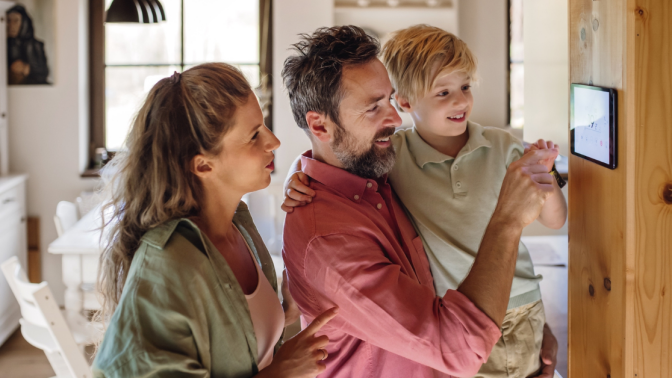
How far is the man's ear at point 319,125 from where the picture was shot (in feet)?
4.57

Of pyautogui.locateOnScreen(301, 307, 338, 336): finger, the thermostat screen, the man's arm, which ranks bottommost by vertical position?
pyautogui.locateOnScreen(301, 307, 338, 336): finger

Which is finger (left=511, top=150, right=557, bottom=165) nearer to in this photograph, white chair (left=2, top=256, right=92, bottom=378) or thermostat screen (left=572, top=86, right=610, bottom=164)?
thermostat screen (left=572, top=86, right=610, bottom=164)

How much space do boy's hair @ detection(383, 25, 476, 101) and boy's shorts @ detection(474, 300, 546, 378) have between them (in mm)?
564

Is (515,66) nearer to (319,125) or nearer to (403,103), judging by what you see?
→ (403,103)

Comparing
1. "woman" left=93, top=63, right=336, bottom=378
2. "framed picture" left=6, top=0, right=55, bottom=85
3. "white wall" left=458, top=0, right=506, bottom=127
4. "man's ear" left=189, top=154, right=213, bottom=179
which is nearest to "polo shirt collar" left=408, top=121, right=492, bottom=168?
"woman" left=93, top=63, right=336, bottom=378

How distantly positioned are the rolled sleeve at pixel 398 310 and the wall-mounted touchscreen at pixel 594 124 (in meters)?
0.35

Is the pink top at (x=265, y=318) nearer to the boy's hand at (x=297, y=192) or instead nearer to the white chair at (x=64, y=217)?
the boy's hand at (x=297, y=192)

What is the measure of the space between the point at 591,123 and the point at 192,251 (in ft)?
2.42

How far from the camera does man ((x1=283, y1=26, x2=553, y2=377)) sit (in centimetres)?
119

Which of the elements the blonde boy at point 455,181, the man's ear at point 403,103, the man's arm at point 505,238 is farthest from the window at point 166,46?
the man's arm at point 505,238

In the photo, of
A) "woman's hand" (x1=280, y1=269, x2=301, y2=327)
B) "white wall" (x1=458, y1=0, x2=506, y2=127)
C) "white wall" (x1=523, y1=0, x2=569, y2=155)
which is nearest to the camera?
"woman's hand" (x1=280, y1=269, x2=301, y2=327)

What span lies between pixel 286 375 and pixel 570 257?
632mm

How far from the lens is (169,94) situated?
1.19 m

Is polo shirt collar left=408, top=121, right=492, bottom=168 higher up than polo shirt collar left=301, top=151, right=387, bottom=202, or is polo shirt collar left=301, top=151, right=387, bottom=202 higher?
polo shirt collar left=408, top=121, right=492, bottom=168
